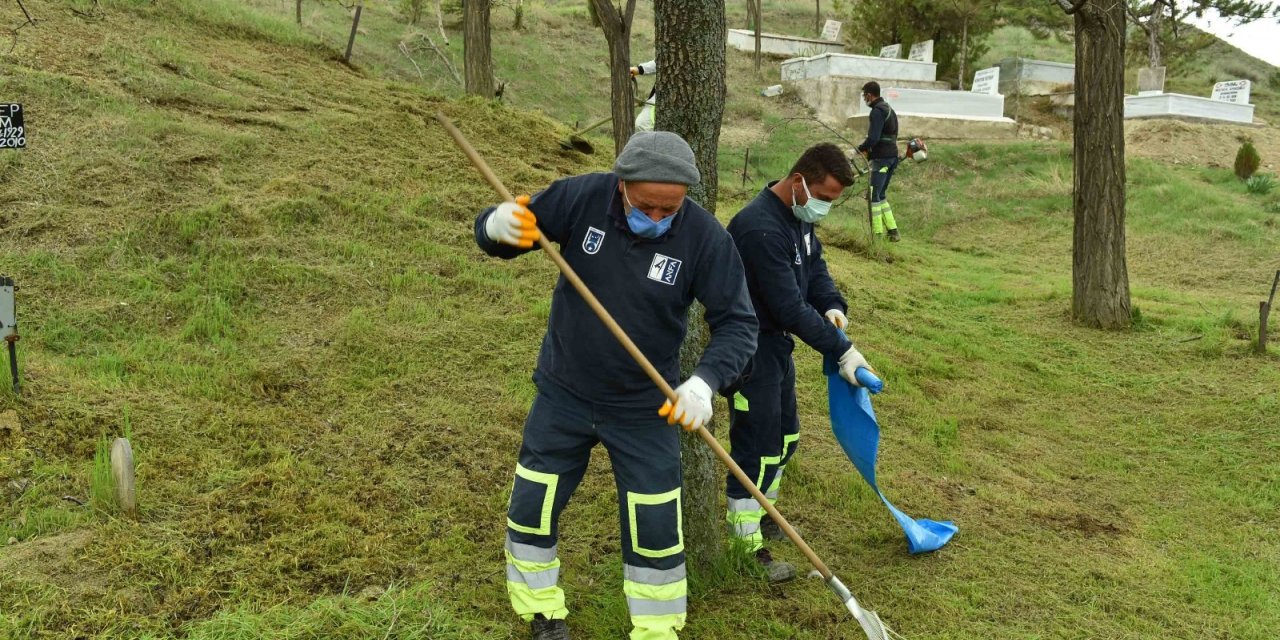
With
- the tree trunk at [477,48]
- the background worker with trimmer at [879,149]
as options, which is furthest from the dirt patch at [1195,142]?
the tree trunk at [477,48]

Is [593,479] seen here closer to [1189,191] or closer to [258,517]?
[258,517]

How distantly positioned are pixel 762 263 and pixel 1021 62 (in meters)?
22.9

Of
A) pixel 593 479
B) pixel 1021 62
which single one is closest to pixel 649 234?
pixel 593 479

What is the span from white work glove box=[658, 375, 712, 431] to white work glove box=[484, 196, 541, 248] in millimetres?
650

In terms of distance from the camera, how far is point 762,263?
362cm

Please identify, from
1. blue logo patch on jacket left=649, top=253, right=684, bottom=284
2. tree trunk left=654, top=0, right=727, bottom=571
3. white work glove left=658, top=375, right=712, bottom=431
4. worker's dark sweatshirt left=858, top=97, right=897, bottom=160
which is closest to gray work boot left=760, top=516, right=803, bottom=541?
tree trunk left=654, top=0, right=727, bottom=571

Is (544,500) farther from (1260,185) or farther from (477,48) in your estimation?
(1260,185)

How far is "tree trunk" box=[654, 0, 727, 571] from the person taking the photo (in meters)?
3.46

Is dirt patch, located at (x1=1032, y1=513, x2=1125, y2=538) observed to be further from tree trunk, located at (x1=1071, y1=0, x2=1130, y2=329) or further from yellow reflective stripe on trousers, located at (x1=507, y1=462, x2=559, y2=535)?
tree trunk, located at (x1=1071, y1=0, x2=1130, y2=329)

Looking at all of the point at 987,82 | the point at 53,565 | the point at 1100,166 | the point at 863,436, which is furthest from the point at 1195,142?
the point at 53,565

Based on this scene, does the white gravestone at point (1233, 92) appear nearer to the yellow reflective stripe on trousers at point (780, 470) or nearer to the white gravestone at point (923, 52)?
the white gravestone at point (923, 52)

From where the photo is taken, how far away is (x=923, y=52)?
21.4 meters

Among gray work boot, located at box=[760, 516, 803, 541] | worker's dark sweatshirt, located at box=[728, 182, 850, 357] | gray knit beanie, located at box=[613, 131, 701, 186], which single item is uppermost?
gray knit beanie, located at box=[613, 131, 701, 186]

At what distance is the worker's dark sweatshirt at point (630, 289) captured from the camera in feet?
9.32
